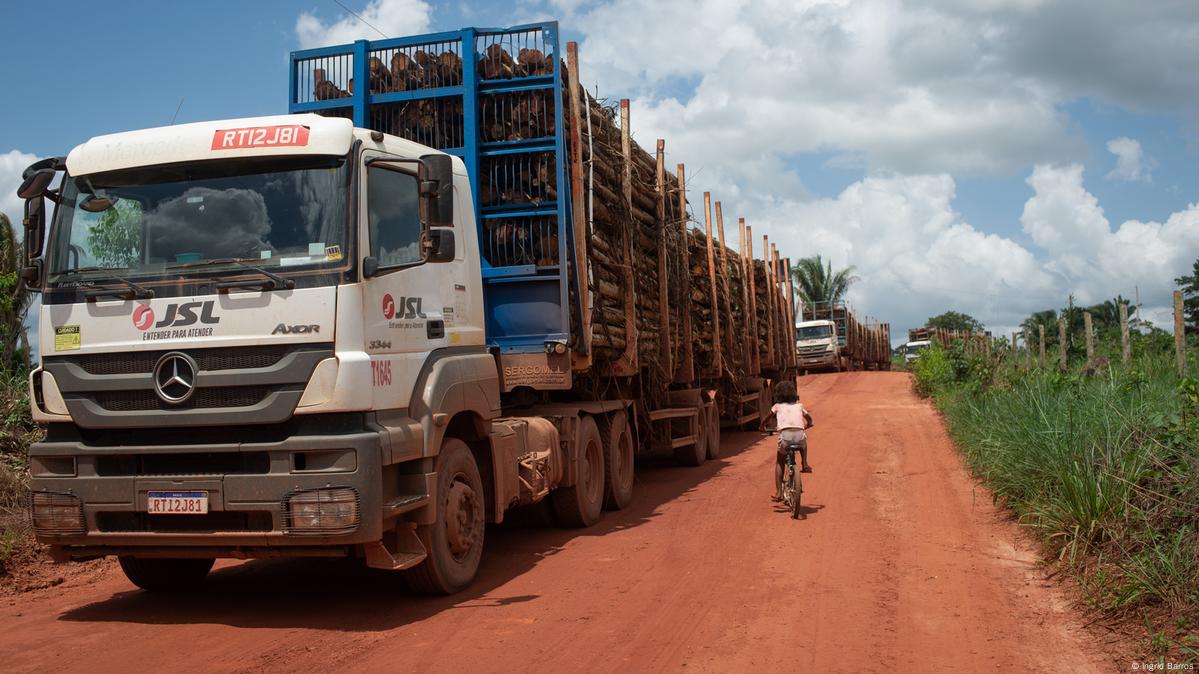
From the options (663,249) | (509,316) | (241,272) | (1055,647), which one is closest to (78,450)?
(241,272)

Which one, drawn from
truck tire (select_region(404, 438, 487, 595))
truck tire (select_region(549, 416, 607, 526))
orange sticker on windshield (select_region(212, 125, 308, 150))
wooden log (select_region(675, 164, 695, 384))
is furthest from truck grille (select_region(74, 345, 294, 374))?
wooden log (select_region(675, 164, 695, 384))

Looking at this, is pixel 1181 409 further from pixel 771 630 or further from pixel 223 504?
pixel 223 504

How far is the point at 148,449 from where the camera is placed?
18.2 ft

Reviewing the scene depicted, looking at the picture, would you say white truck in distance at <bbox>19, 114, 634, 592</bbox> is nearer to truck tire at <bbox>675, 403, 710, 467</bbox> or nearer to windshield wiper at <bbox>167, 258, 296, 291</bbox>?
windshield wiper at <bbox>167, 258, 296, 291</bbox>

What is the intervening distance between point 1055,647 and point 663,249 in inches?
323

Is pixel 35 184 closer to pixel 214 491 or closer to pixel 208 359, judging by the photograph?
pixel 208 359

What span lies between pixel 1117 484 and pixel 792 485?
130 inches

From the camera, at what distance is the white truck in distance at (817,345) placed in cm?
3912

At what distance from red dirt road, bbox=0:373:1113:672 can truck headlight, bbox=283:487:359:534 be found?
0.65 metres

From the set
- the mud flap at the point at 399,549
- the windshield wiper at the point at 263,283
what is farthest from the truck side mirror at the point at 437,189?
the mud flap at the point at 399,549

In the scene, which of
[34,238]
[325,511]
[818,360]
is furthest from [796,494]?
[818,360]

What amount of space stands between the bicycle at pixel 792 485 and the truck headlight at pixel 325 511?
504cm

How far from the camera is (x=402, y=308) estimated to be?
6027 mm

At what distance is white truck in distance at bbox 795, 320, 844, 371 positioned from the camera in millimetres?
39125
